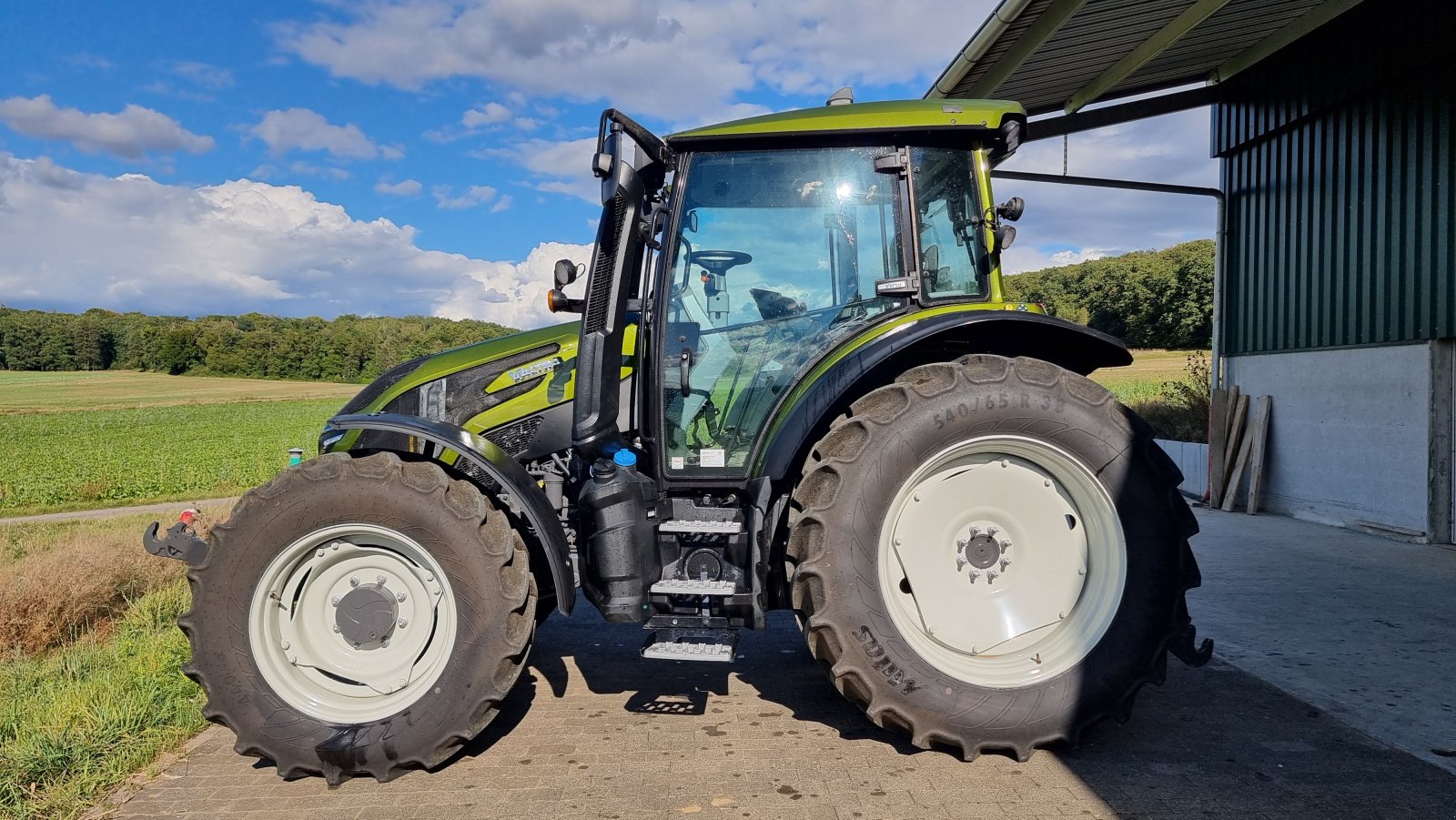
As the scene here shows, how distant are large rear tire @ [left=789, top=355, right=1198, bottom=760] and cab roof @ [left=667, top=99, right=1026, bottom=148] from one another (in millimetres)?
892

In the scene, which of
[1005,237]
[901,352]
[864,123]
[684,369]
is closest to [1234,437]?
[1005,237]

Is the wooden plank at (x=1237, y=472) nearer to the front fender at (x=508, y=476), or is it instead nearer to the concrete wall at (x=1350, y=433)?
the concrete wall at (x=1350, y=433)

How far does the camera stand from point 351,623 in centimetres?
297

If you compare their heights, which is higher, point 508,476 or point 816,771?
point 508,476

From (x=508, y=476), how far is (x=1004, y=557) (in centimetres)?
178

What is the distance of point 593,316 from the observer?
3238mm

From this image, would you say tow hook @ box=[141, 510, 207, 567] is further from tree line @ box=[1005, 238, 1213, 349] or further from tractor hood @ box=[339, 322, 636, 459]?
tree line @ box=[1005, 238, 1213, 349]

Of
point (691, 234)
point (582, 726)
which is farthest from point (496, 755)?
point (691, 234)

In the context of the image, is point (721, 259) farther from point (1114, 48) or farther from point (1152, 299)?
point (1152, 299)

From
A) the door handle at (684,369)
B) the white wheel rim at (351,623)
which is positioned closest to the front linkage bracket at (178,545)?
the white wheel rim at (351,623)

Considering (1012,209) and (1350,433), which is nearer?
(1012,209)

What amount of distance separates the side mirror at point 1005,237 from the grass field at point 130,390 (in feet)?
113

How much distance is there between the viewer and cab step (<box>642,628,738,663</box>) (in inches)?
111

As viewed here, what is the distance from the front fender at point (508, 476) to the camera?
2.96m
